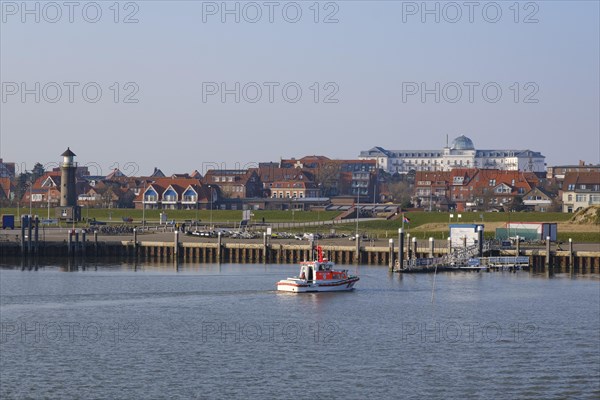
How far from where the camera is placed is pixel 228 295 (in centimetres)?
7512

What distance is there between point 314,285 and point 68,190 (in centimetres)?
8536

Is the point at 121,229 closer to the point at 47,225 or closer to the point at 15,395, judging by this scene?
the point at 47,225

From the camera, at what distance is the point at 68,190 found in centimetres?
15712

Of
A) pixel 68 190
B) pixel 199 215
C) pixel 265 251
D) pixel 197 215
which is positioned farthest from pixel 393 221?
pixel 68 190

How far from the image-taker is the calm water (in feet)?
160

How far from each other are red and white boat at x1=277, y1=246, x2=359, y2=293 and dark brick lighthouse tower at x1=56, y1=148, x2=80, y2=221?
8002 centimetres

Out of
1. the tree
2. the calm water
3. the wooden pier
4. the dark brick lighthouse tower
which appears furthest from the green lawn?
the calm water

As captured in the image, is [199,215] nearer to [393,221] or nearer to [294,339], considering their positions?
[393,221]

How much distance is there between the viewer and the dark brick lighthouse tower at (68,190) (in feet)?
505

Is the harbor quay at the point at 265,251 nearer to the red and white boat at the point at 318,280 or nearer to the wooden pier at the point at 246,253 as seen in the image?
the wooden pier at the point at 246,253

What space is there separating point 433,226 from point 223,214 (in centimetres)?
4932

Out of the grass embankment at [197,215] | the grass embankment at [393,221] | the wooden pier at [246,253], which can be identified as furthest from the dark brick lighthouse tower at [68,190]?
the wooden pier at [246,253]

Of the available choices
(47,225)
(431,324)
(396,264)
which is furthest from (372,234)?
(431,324)

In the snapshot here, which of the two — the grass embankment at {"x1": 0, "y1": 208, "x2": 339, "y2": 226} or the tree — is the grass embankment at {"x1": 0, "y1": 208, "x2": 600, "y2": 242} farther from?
the tree
